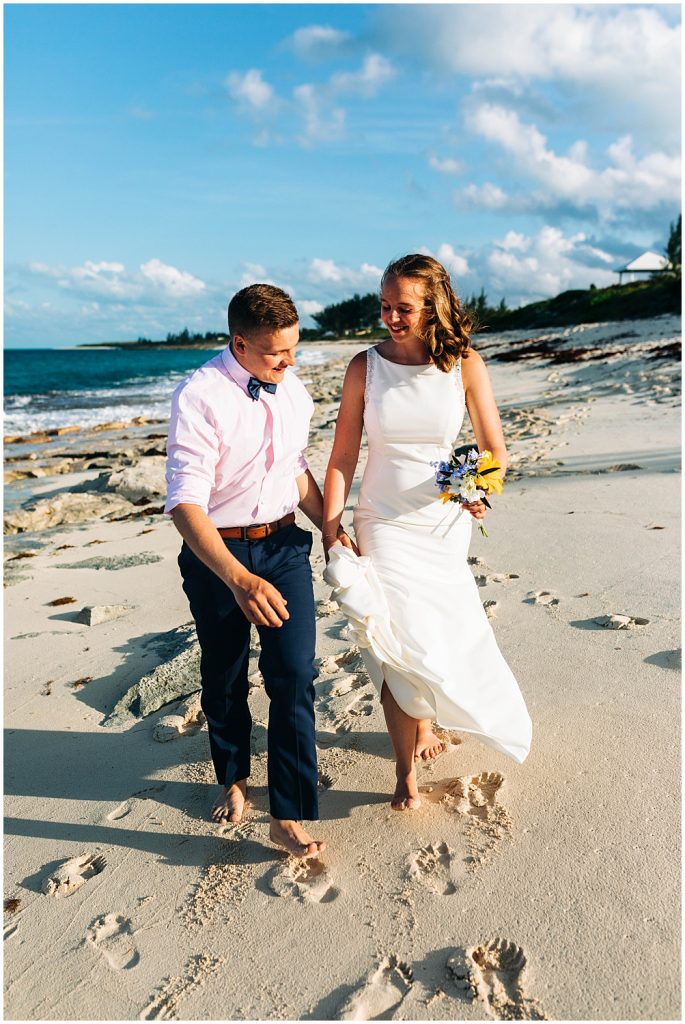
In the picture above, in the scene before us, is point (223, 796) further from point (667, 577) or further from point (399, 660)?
point (667, 577)

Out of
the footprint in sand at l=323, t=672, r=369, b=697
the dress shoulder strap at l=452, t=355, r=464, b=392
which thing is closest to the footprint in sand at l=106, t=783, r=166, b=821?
the footprint in sand at l=323, t=672, r=369, b=697

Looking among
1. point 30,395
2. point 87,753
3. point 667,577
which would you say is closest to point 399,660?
point 87,753

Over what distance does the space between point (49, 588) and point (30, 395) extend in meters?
31.3

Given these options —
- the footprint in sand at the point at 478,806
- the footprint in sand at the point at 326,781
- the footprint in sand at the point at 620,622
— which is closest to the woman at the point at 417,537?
the footprint in sand at the point at 478,806

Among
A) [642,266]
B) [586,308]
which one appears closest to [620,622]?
[586,308]

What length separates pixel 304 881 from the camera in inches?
118

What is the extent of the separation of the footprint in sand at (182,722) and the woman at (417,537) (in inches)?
45.4

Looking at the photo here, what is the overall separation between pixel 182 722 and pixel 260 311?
6.97ft

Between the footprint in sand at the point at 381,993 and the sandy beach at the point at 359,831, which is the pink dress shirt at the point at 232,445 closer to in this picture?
the sandy beach at the point at 359,831

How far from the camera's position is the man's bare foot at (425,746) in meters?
3.68

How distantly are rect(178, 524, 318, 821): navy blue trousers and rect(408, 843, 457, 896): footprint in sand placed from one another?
0.43m

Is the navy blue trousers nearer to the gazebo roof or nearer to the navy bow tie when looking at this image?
the navy bow tie

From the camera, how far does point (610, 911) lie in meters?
2.69

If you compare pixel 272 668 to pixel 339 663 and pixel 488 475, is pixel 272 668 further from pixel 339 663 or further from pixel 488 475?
pixel 339 663
